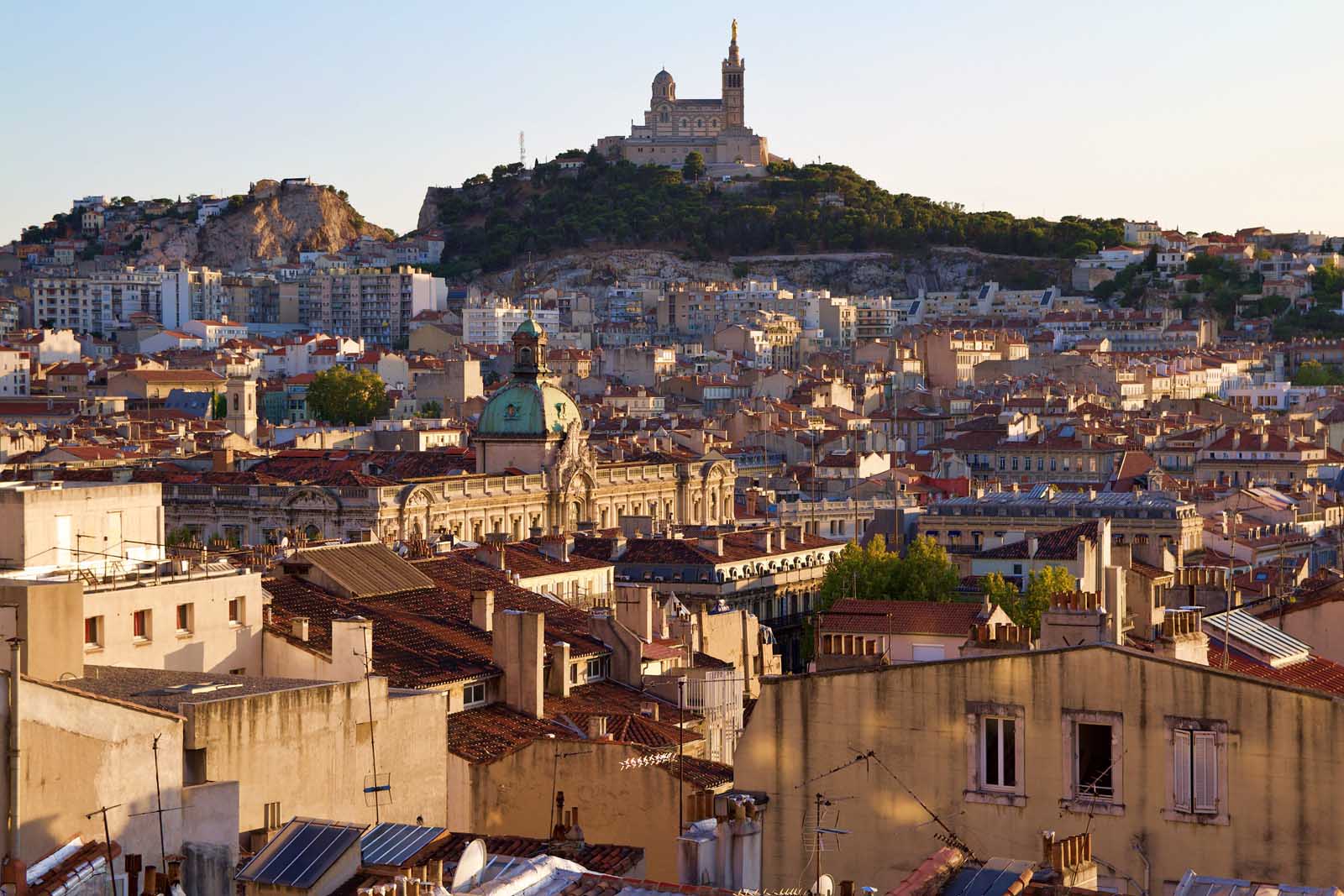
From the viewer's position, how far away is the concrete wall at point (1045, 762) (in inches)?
623

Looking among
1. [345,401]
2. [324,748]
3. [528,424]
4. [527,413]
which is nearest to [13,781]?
[324,748]

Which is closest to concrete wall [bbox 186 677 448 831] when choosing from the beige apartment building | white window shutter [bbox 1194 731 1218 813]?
white window shutter [bbox 1194 731 1218 813]

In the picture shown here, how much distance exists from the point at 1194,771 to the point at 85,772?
22.2 feet

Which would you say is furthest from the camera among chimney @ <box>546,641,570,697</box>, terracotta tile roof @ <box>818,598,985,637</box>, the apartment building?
the apartment building

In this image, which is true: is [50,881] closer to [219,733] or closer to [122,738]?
[122,738]

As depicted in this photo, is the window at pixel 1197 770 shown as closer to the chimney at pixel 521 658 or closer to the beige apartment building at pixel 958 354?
the chimney at pixel 521 658

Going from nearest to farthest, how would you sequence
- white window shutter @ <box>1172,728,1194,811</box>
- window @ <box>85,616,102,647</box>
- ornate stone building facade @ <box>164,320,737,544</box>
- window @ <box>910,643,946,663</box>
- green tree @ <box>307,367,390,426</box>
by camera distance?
white window shutter @ <box>1172,728,1194,811</box>
window @ <box>85,616,102,647</box>
window @ <box>910,643,946,663</box>
ornate stone building facade @ <box>164,320,737,544</box>
green tree @ <box>307,367,390,426</box>

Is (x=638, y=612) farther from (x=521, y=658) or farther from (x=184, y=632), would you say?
→ (x=184, y=632)

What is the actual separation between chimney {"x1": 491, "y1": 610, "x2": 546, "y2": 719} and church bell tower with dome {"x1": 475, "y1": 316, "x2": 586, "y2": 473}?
52.9 meters

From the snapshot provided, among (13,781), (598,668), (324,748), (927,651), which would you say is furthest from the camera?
(927,651)

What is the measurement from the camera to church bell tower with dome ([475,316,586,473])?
80938 mm

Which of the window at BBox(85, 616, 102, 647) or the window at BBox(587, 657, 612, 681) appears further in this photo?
the window at BBox(587, 657, 612, 681)

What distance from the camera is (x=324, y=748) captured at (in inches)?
758

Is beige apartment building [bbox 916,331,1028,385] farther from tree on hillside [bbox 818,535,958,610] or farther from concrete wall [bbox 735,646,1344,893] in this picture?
concrete wall [bbox 735,646,1344,893]
